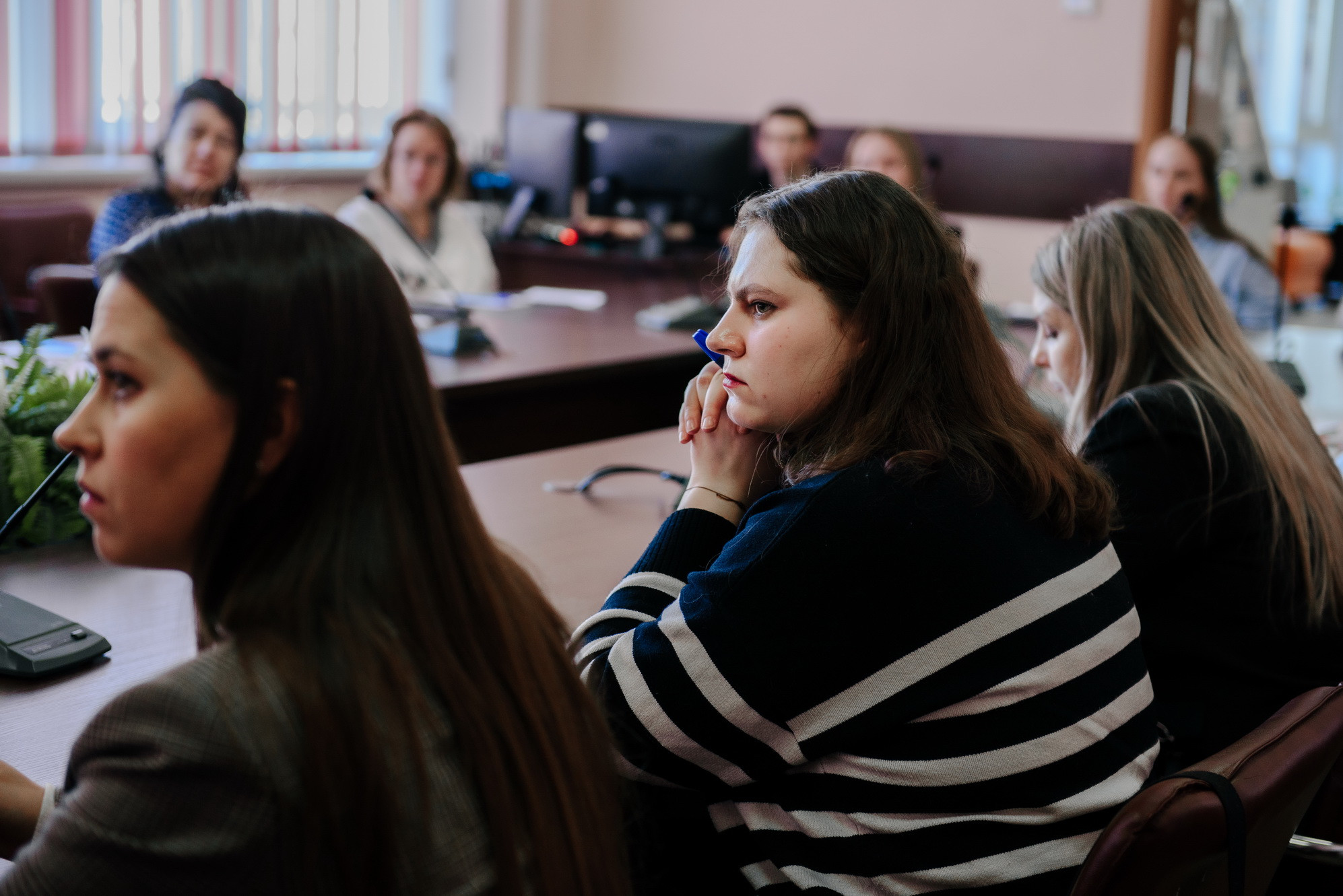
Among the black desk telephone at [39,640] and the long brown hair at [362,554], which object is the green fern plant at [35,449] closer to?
the black desk telephone at [39,640]

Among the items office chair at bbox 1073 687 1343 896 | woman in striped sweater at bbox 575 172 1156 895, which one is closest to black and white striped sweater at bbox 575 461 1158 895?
woman in striped sweater at bbox 575 172 1156 895

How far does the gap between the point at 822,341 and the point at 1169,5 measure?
13.6 feet

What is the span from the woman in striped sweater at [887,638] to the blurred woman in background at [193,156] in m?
2.76

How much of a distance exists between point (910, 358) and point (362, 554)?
57 cm

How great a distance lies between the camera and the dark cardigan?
4.98 ft

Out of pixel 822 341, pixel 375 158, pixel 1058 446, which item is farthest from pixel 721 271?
pixel 375 158

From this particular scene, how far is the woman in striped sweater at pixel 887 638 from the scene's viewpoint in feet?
3.26

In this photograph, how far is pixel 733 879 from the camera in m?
1.12

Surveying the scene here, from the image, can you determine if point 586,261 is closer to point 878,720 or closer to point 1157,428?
point 1157,428

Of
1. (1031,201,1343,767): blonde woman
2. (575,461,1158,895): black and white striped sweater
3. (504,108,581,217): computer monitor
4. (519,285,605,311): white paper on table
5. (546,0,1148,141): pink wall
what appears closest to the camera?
(575,461,1158,895): black and white striped sweater

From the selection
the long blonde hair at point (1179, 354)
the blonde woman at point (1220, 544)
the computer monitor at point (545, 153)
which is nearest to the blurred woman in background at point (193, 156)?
the computer monitor at point (545, 153)

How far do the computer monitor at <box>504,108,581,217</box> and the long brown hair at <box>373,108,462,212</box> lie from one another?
0.56 metres

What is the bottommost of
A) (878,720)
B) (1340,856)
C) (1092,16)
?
(1340,856)

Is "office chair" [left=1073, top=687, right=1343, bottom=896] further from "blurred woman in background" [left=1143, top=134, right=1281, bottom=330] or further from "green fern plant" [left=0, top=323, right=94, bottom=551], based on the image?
"blurred woman in background" [left=1143, top=134, right=1281, bottom=330]
